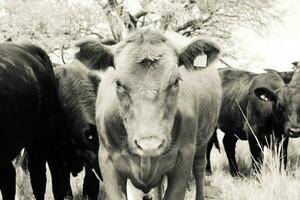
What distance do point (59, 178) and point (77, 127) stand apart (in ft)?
2.31

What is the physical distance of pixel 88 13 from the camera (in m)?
25.5

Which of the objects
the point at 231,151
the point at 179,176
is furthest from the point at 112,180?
the point at 231,151

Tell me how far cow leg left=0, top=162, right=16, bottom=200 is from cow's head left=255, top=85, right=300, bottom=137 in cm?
370

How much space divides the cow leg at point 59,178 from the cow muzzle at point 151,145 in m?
3.17

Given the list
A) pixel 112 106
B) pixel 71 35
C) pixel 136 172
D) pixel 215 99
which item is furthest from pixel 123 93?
pixel 71 35

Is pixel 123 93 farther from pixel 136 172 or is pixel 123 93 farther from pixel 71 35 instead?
pixel 71 35

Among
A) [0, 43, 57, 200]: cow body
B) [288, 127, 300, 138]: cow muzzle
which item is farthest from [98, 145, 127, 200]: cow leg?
[288, 127, 300, 138]: cow muzzle

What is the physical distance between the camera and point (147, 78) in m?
3.27

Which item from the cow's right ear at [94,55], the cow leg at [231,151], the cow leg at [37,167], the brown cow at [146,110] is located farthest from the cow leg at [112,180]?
the cow leg at [231,151]

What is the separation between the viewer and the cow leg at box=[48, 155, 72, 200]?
19.5 ft

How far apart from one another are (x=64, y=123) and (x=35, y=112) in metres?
0.81

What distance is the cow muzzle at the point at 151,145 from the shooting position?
2.94 meters

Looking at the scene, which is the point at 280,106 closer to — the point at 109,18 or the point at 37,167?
the point at 37,167

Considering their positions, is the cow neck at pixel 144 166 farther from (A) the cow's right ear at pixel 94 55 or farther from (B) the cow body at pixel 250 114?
(B) the cow body at pixel 250 114
